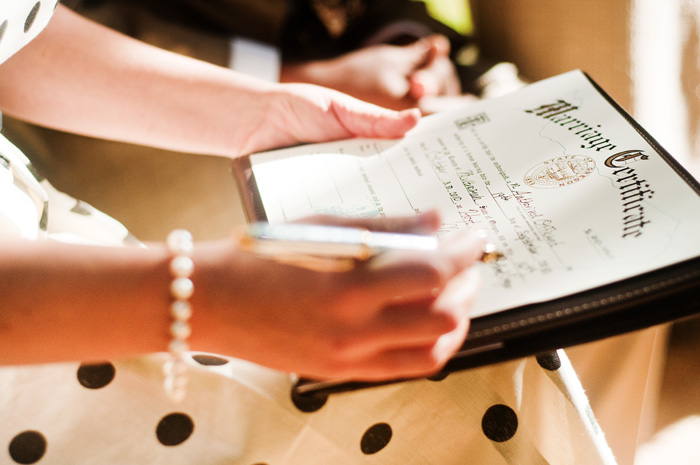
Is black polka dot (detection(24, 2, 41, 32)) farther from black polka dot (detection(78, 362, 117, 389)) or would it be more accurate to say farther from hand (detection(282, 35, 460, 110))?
hand (detection(282, 35, 460, 110))

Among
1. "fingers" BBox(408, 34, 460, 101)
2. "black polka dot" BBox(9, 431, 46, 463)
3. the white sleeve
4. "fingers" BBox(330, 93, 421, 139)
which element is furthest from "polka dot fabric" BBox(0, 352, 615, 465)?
the white sleeve

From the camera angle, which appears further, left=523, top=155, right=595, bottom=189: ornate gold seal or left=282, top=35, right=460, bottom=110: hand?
left=282, top=35, right=460, bottom=110: hand

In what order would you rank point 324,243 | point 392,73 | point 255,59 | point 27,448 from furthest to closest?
point 255,59
point 392,73
point 27,448
point 324,243

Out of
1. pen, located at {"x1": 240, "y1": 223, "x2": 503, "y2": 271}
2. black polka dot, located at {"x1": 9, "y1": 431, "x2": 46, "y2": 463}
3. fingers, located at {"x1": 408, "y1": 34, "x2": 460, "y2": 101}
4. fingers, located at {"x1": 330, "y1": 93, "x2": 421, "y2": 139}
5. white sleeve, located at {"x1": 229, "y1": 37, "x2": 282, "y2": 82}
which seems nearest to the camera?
pen, located at {"x1": 240, "y1": 223, "x2": 503, "y2": 271}

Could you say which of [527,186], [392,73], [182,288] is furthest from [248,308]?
[392,73]

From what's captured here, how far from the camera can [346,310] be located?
12.8 inches

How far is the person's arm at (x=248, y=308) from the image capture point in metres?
0.32

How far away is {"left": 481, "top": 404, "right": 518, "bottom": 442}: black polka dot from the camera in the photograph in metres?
0.46

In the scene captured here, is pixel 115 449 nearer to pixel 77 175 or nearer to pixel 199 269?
pixel 199 269

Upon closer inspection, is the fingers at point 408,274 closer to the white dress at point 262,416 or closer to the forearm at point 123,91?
the white dress at point 262,416

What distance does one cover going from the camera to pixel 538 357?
18.1 inches

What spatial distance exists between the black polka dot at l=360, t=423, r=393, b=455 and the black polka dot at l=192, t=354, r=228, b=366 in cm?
13

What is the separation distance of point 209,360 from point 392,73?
1.67 ft

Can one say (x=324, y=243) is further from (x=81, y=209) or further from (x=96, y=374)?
(x=81, y=209)
